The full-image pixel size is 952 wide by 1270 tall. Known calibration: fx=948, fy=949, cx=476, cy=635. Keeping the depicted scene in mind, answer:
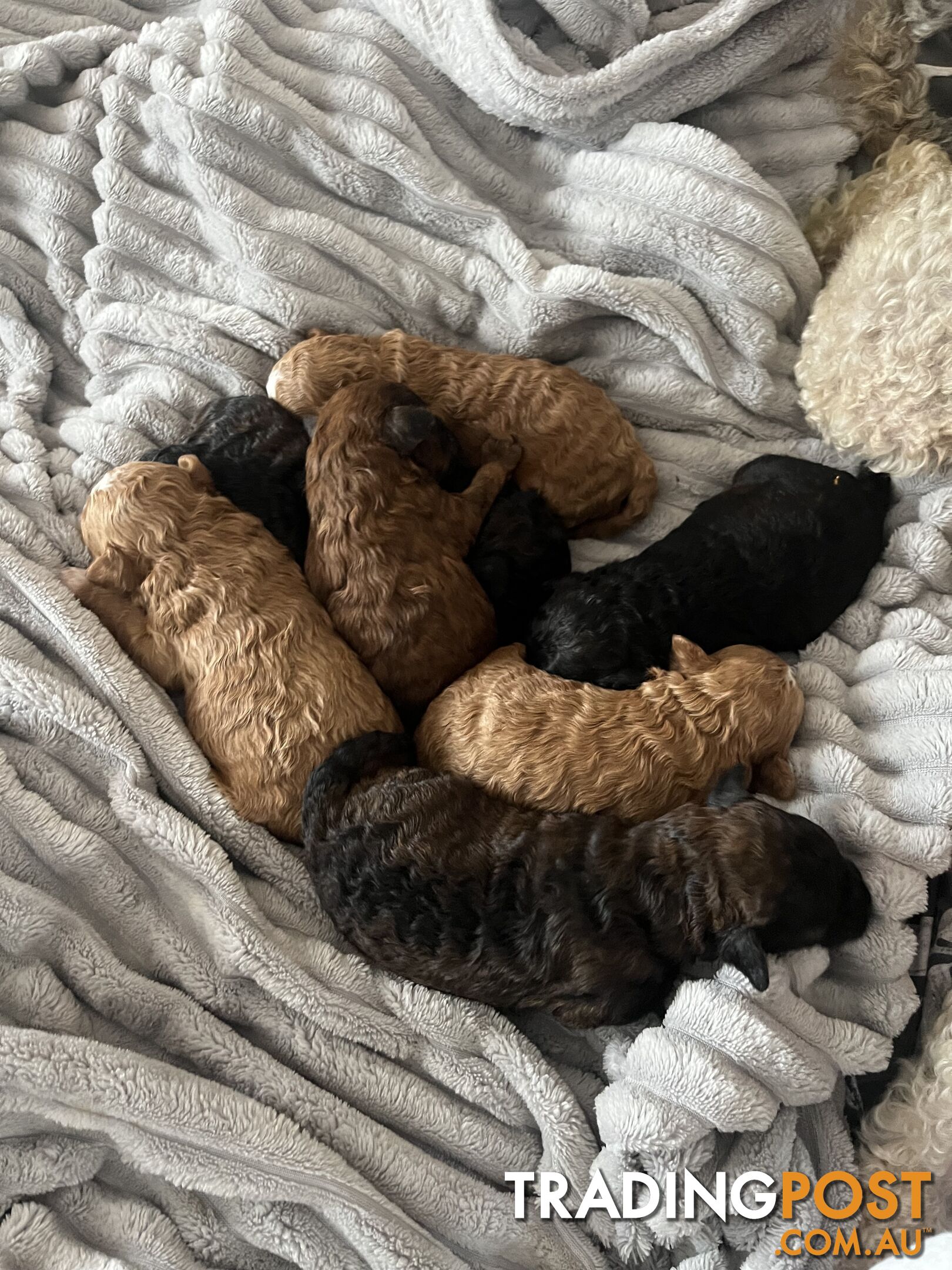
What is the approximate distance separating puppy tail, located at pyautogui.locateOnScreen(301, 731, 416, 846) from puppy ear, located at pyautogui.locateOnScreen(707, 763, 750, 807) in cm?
53

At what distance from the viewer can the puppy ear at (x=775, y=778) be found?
5.49ft

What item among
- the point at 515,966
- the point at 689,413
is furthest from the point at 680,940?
the point at 689,413

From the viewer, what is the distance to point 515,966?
1.46 m

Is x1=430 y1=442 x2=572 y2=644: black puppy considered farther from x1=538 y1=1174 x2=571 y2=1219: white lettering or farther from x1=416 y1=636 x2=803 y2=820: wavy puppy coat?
x1=538 y1=1174 x2=571 y2=1219: white lettering

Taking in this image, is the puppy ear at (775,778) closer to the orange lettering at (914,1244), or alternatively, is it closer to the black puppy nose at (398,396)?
the orange lettering at (914,1244)

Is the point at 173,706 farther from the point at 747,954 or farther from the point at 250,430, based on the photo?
the point at 747,954

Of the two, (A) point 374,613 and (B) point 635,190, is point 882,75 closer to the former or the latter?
(B) point 635,190

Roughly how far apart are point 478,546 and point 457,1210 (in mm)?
1146

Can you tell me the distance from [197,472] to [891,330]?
134cm

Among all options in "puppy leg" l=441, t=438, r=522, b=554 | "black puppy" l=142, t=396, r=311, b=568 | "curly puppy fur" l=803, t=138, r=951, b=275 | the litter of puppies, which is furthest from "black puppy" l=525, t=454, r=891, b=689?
"black puppy" l=142, t=396, r=311, b=568

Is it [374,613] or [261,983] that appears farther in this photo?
[374,613]

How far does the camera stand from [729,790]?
1569mm

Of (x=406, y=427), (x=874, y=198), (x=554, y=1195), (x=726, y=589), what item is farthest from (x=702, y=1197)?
(x=874, y=198)

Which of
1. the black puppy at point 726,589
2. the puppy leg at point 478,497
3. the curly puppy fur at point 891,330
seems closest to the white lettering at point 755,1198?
the black puppy at point 726,589
